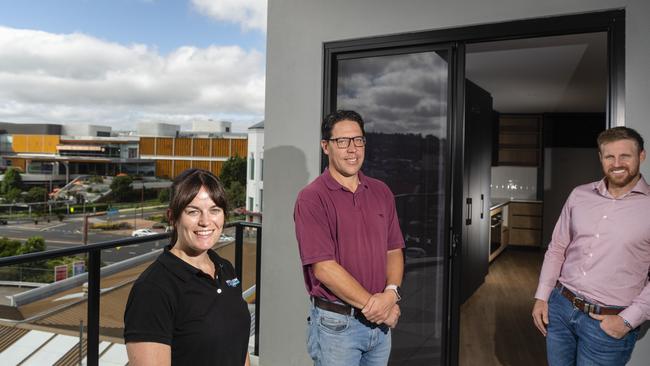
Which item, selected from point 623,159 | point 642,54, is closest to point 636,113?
point 642,54

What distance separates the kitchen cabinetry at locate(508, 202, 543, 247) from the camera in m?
7.81

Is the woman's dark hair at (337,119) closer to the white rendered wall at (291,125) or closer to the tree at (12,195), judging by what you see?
the white rendered wall at (291,125)

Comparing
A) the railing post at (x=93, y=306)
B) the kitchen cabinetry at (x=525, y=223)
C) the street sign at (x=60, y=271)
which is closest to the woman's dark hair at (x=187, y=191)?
the railing post at (x=93, y=306)

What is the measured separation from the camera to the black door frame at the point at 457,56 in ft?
6.82

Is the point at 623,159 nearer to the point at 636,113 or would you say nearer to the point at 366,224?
the point at 636,113

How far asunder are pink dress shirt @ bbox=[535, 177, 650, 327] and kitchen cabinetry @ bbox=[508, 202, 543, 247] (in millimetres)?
6401

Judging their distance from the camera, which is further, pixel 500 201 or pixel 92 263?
pixel 500 201

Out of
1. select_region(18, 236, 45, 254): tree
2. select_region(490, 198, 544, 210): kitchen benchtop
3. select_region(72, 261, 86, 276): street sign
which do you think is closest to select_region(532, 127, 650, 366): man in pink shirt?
select_region(72, 261, 86, 276): street sign

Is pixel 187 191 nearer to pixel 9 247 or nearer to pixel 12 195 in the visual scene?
pixel 9 247

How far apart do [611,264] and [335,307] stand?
3.46ft

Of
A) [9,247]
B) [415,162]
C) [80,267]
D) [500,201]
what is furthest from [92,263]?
[9,247]

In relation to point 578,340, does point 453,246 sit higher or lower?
higher

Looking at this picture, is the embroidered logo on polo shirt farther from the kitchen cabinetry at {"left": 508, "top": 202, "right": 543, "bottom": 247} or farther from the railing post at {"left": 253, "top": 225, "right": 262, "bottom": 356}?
the kitchen cabinetry at {"left": 508, "top": 202, "right": 543, "bottom": 247}

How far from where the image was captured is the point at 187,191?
1.12m
